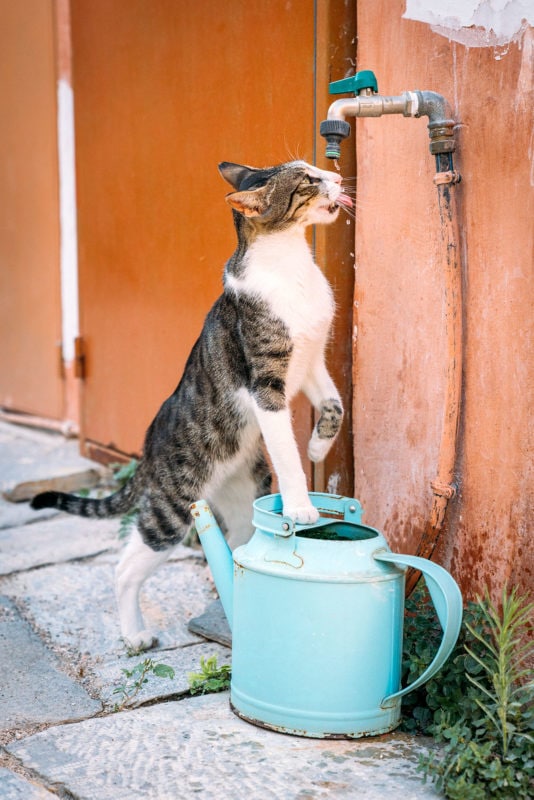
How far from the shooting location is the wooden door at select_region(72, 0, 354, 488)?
10.9 feet

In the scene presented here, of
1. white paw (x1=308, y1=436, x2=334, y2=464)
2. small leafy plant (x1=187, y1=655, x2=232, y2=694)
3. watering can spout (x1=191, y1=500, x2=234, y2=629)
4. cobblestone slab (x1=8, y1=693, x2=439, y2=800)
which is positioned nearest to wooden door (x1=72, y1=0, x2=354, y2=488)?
white paw (x1=308, y1=436, x2=334, y2=464)

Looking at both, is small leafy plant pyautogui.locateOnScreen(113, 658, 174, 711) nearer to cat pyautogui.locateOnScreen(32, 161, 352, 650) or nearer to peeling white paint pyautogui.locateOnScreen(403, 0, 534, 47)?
cat pyautogui.locateOnScreen(32, 161, 352, 650)

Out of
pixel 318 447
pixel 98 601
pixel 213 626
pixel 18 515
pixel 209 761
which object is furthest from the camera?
pixel 18 515

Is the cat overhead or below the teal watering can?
overhead

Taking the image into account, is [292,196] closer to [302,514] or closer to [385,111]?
[385,111]

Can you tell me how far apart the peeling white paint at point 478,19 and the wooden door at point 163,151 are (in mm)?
522

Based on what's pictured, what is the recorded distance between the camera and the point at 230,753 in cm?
226

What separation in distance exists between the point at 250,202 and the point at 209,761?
4.97 feet

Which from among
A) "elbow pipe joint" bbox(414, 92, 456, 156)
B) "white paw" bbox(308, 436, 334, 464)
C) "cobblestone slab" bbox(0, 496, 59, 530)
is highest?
"elbow pipe joint" bbox(414, 92, 456, 156)

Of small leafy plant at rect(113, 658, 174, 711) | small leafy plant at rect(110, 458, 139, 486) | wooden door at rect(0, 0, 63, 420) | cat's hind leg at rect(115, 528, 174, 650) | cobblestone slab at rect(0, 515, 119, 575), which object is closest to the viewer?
small leafy plant at rect(113, 658, 174, 711)

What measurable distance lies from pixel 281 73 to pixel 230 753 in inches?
92.5

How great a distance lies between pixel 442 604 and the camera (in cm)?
220

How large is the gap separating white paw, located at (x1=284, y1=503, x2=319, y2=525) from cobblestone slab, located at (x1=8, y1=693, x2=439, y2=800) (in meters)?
0.57

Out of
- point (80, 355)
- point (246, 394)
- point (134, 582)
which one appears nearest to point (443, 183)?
point (246, 394)
